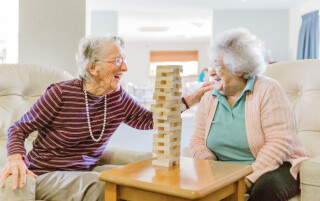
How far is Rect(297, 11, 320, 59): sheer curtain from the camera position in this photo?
788 centimetres

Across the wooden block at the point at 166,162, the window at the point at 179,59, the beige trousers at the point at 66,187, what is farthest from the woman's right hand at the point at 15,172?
the window at the point at 179,59

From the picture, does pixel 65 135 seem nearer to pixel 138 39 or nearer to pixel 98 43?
pixel 98 43

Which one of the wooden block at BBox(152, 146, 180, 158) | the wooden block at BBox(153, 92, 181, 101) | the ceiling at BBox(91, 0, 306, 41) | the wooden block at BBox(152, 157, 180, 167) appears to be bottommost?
the wooden block at BBox(152, 157, 180, 167)

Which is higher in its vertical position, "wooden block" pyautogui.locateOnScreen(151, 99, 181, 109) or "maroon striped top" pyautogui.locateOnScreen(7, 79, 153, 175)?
"wooden block" pyautogui.locateOnScreen(151, 99, 181, 109)

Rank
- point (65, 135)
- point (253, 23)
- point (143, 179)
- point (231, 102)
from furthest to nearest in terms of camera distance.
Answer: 1. point (253, 23)
2. point (231, 102)
3. point (65, 135)
4. point (143, 179)

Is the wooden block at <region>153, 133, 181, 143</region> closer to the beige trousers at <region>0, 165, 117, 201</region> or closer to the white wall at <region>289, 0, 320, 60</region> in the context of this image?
the beige trousers at <region>0, 165, 117, 201</region>

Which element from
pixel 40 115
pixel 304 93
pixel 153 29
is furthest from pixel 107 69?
pixel 153 29

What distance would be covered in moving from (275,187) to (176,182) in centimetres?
56

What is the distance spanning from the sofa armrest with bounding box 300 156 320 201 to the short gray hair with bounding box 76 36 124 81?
981 millimetres

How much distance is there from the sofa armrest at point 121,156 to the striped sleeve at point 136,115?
0.14 m

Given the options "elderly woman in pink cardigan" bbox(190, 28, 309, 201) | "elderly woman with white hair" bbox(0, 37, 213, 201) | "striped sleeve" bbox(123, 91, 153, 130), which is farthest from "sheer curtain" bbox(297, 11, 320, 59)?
"elderly woman with white hair" bbox(0, 37, 213, 201)

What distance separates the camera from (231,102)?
6.11ft

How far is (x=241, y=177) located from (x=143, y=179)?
14.4 inches

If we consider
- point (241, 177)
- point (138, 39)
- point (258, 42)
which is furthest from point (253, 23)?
point (241, 177)
